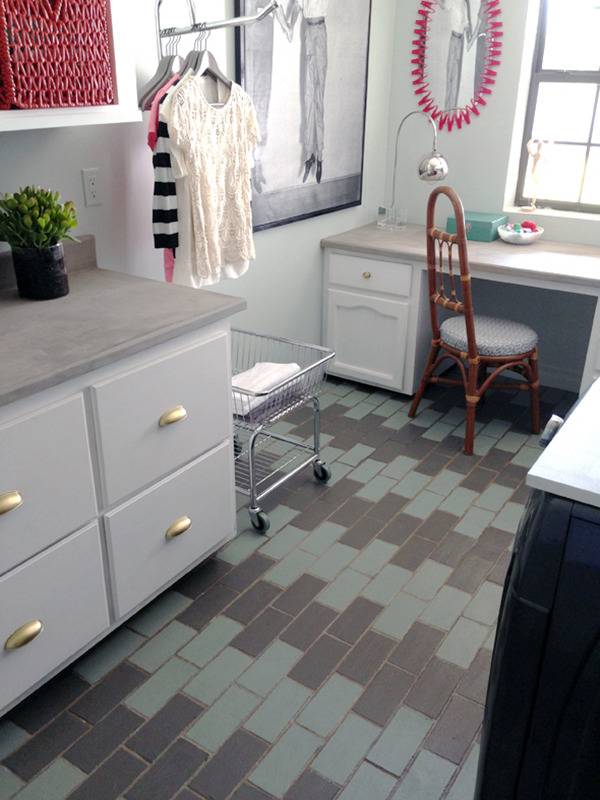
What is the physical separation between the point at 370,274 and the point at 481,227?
1.89ft

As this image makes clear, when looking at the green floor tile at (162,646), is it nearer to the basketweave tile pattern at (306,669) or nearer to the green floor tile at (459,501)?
the basketweave tile pattern at (306,669)

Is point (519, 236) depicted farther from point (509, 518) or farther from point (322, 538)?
point (322, 538)

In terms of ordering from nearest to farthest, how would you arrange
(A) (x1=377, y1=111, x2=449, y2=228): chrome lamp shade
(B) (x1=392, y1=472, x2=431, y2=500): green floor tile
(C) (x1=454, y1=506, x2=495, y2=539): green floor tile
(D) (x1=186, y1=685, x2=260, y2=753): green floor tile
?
(D) (x1=186, y1=685, x2=260, y2=753): green floor tile, (C) (x1=454, y1=506, x2=495, y2=539): green floor tile, (B) (x1=392, y1=472, x2=431, y2=500): green floor tile, (A) (x1=377, y1=111, x2=449, y2=228): chrome lamp shade

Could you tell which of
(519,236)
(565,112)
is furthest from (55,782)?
(565,112)

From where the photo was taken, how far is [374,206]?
3.72 meters

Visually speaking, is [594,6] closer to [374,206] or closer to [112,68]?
[374,206]

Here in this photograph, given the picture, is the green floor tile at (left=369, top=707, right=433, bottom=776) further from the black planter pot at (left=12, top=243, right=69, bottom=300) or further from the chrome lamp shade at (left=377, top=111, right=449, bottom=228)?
the chrome lamp shade at (left=377, top=111, right=449, bottom=228)

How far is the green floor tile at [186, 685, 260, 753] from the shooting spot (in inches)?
66.1

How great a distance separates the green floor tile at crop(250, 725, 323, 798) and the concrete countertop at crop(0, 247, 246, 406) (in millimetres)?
954

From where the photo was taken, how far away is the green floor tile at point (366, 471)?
276 cm

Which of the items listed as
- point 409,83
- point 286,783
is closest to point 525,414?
point 409,83

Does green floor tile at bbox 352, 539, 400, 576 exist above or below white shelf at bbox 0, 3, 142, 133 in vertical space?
below

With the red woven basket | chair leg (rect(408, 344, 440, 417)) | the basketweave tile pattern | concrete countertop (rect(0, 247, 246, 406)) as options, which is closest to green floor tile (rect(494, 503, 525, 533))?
the basketweave tile pattern

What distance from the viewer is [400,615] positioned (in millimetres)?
2072
